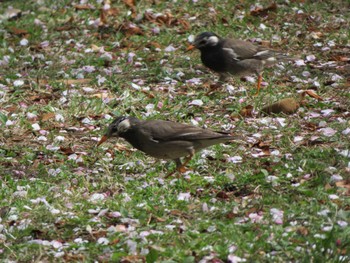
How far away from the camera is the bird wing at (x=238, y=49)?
9977 mm

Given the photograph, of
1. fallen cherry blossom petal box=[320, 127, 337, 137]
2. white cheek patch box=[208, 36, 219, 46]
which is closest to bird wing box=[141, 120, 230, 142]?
fallen cherry blossom petal box=[320, 127, 337, 137]

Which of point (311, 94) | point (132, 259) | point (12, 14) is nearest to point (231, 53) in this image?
point (311, 94)

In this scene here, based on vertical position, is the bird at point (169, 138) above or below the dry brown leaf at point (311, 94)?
above

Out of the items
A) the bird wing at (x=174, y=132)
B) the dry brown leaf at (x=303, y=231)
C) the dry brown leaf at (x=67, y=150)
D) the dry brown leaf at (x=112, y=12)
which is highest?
the dry brown leaf at (x=303, y=231)

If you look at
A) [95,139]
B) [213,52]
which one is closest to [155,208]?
[95,139]

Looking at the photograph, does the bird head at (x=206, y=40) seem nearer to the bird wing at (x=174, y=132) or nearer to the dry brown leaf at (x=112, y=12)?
the dry brown leaf at (x=112, y=12)

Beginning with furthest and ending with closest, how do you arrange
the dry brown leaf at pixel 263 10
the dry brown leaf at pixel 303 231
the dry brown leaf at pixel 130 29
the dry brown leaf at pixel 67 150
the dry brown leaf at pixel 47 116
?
the dry brown leaf at pixel 263 10, the dry brown leaf at pixel 130 29, the dry brown leaf at pixel 47 116, the dry brown leaf at pixel 67 150, the dry brown leaf at pixel 303 231

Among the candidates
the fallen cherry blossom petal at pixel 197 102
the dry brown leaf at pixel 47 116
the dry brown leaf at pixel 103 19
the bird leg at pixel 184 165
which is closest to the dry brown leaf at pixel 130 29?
the dry brown leaf at pixel 103 19

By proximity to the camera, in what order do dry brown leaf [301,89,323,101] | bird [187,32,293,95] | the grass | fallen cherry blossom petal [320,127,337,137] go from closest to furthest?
1. the grass
2. fallen cherry blossom petal [320,127,337,137]
3. dry brown leaf [301,89,323,101]
4. bird [187,32,293,95]

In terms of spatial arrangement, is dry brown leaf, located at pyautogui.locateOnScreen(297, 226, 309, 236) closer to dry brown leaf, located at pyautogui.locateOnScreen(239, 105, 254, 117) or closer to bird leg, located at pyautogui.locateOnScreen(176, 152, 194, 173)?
bird leg, located at pyautogui.locateOnScreen(176, 152, 194, 173)

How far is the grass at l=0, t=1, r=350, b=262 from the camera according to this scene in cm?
588

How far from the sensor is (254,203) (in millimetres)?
6461

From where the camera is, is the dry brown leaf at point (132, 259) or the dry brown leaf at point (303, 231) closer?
the dry brown leaf at point (132, 259)

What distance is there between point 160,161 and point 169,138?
637 mm
